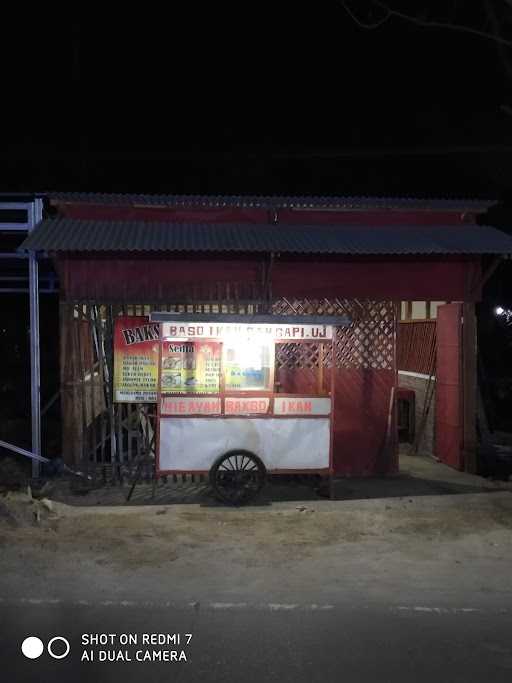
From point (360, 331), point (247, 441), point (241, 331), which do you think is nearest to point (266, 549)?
point (247, 441)

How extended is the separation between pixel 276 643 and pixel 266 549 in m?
2.24

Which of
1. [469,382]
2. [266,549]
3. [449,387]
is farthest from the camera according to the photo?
[449,387]

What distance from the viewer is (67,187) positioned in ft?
87.8

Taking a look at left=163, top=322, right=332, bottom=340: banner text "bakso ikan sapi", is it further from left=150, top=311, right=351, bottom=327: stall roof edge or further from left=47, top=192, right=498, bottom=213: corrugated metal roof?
left=47, top=192, right=498, bottom=213: corrugated metal roof

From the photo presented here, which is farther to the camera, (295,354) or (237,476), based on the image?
(295,354)

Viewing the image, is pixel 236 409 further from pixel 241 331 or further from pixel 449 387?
pixel 449 387

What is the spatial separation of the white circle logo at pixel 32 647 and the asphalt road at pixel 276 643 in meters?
0.05

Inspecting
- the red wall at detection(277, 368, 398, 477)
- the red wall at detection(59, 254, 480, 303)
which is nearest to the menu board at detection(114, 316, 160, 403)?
the red wall at detection(59, 254, 480, 303)

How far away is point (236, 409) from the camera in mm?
8664

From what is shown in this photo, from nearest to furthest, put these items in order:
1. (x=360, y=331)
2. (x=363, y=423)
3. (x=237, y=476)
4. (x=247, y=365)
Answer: (x=237, y=476)
(x=247, y=365)
(x=360, y=331)
(x=363, y=423)

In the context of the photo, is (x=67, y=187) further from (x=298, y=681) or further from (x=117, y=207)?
(x=298, y=681)

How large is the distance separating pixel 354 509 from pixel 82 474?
393cm

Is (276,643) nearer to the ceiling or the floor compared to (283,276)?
nearer to the floor

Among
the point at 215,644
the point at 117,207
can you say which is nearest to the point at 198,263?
the point at 117,207
